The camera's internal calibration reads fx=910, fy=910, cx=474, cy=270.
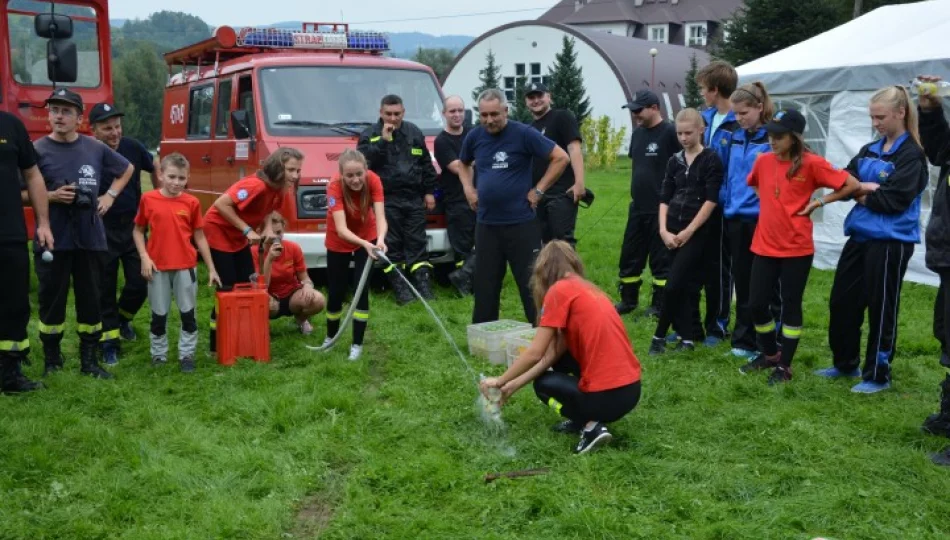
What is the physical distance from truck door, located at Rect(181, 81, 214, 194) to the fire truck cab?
1 cm

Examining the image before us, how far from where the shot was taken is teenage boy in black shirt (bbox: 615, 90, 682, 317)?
26.7 ft

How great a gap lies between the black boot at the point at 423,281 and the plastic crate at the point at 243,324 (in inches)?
102

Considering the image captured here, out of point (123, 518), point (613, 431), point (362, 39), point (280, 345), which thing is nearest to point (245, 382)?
point (280, 345)

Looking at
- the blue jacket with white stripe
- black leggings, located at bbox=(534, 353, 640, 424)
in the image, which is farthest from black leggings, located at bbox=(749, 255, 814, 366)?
black leggings, located at bbox=(534, 353, 640, 424)

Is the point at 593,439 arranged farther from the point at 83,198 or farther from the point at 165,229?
the point at 83,198

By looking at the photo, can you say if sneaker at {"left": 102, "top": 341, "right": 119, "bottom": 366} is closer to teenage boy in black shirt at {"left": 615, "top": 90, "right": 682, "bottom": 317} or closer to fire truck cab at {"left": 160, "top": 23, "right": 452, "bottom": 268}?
fire truck cab at {"left": 160, "top": 23, "right": 452, "bottom": 268}

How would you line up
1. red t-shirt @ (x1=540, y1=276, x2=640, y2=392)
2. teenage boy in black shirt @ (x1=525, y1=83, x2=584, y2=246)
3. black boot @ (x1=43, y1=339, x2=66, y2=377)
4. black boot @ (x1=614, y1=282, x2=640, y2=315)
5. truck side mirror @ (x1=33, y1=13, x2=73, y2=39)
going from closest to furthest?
1. red t-shirt @ (x1=540, y1=276, x2=640, y2=392)
2. black boot @ (x1=43, y1=339, x2=66, y2=377)
3. teenage boy in black shirt @ (x1=525, y1=83, x2=584, y2=246)
4. black boot @ (x1=614, y1=282, x2=640, y2=315)
5. truck side mirror @ (x1=33, y1=13, x2=73, y2=39)

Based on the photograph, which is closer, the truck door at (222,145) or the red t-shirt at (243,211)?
the red t-shirt at (243,211)

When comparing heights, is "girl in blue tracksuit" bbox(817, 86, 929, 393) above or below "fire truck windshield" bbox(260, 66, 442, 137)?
below

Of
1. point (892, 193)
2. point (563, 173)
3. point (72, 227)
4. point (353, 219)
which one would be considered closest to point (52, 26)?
point (72, 227)

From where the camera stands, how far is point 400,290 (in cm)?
935

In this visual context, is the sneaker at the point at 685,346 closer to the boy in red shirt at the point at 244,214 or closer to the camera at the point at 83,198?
the boy in red shirt at the point at 244,214

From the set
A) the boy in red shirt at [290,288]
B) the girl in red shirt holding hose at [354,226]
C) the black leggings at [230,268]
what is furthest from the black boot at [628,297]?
the black leggings at [230,268]

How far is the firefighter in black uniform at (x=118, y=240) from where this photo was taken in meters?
7.01
